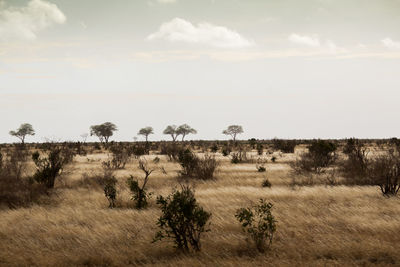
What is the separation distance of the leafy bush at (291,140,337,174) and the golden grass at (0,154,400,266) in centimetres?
789

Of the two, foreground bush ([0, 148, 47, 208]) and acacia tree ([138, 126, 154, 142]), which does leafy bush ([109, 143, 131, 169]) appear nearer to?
foreground bush ([0, 148, 47, 208])

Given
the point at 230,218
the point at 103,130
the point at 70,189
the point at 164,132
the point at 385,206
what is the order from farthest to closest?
1. the point at 164,132
2. the point at 103,130
3. the point at 70,189
4. the point at 385,206
5. the point at 230,218

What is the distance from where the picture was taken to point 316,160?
916 inches

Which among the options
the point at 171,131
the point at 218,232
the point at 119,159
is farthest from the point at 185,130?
the point at 218,232

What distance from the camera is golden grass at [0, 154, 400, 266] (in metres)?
7.65

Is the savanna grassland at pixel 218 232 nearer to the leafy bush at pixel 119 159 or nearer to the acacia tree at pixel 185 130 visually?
the leafy bush at pixel 119 159

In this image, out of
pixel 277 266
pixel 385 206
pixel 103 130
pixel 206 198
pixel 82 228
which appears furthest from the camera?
pixel 103 130

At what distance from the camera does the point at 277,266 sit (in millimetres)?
7133

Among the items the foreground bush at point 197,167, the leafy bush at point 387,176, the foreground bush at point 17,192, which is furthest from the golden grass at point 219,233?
the foreground bush at point 197,167

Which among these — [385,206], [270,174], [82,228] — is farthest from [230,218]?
[270,174]

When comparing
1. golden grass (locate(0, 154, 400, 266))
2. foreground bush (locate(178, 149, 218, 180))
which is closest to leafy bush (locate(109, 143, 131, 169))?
foreground bush (locate(178, 149, 218, 180))

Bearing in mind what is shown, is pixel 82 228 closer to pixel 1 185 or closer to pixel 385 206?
pixel 1 185

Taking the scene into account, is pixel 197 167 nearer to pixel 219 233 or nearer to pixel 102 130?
pixel 219 233

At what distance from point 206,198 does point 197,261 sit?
21.9 ft
